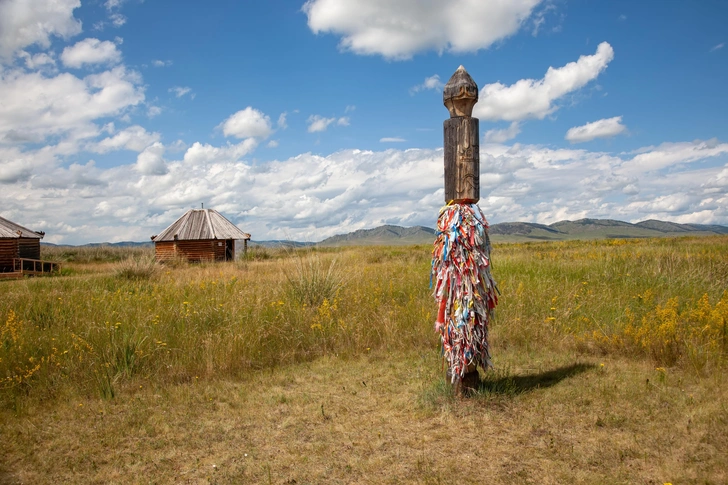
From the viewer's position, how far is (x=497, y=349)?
614cm

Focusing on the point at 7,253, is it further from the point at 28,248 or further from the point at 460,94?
the point at 460,94

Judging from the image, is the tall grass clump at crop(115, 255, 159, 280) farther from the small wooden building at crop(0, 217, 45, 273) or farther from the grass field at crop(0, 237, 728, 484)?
the small wooden building at crop(0, 217, 45, 273)

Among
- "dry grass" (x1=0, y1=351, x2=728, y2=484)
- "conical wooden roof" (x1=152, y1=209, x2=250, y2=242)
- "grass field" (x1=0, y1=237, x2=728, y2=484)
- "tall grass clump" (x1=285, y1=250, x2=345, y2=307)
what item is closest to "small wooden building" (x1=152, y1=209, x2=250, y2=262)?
"conical wooden roof" (x1=152, y1=209, x2=250, y2=242)

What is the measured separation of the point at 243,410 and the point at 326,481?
65.5 inches

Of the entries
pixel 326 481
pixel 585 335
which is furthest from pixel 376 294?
pixel 326 481

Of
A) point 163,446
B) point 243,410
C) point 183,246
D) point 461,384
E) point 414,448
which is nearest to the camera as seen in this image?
point 414,448

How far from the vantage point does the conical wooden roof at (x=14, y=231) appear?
24.6 meters

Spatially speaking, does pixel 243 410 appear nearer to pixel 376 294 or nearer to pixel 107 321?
pixel 107 321

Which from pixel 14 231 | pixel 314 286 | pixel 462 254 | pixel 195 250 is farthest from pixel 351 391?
pixel 14 231

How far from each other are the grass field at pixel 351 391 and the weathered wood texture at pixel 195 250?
18518 millimetres

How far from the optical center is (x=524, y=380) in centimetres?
481

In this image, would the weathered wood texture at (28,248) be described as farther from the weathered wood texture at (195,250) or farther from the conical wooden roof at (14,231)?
the weathered wood texture at (195,250)

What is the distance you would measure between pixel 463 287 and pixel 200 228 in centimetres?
2551

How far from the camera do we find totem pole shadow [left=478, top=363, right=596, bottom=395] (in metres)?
4.46
